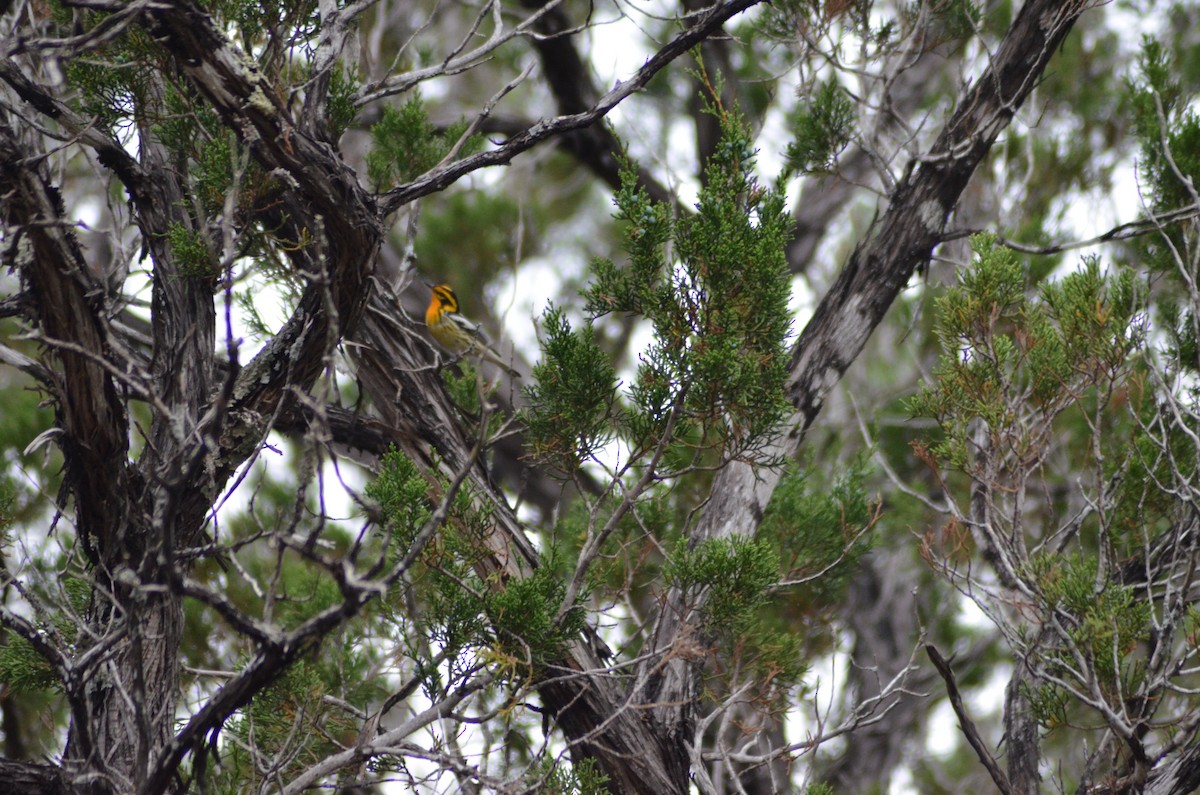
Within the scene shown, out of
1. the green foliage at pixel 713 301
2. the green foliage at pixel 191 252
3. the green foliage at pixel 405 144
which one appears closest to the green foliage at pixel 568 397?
the green foliage at pixel 713 301

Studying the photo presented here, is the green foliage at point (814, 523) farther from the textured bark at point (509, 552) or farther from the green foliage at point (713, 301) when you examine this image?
the green foliage at point (713, 301)

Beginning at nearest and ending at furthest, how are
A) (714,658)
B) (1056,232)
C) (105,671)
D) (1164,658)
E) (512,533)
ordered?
1. (105,671)
2. (1164,658)
3. (512,533)
4. (714,658)
5. (1056,232)

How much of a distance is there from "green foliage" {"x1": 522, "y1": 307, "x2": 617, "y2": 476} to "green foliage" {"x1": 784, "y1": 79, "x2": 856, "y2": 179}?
1808mm

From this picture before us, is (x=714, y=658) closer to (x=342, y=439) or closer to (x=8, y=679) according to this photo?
(x=342, y=439)

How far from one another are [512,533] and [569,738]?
73cm

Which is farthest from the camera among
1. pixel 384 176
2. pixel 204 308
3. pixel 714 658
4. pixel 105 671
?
pixel 384 176

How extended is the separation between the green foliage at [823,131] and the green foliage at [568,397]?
1.81m

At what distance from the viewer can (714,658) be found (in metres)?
4.55

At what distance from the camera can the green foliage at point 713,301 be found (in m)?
3.52

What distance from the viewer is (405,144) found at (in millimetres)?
5105

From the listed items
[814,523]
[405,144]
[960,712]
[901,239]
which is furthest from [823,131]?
[960,712]

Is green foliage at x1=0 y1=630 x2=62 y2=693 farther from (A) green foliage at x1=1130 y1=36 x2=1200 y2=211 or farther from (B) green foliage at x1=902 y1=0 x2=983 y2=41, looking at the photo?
(A) green foliage at x1=1130 y1=36 x2=1200 y2=211

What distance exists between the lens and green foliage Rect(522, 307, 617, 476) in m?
3.79

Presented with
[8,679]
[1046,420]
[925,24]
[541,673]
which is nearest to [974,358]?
[1046,420]
